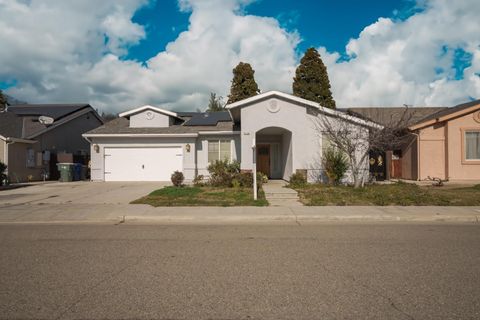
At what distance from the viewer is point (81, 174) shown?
2106 cm

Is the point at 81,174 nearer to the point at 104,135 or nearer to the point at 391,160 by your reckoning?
the point at 104,135

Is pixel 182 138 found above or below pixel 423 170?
above

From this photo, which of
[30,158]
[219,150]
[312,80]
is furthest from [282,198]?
[312,80]

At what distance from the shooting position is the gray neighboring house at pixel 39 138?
764 inches

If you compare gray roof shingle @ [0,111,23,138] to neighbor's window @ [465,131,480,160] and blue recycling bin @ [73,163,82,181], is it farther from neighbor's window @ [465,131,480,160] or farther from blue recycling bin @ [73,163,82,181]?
neighbor's window @ [465,131,480,160]

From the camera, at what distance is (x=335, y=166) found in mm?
15391

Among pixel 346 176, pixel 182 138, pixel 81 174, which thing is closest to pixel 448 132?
pixel 346 176

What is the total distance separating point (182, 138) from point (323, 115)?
8.39m

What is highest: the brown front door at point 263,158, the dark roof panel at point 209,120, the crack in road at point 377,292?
the dark roof panel at point 209,120

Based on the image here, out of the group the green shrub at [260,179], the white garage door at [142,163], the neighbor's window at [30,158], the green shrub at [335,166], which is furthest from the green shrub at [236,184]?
the neighbor's window at [30,158]

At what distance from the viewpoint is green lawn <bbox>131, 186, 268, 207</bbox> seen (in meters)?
11.0

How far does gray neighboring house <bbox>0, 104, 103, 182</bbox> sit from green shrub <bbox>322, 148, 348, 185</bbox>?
18432mm

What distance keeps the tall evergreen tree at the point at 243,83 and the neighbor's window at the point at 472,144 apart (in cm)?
2210

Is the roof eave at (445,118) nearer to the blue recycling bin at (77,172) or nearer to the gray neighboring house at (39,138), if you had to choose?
the blue recycling bin at (77,172)
